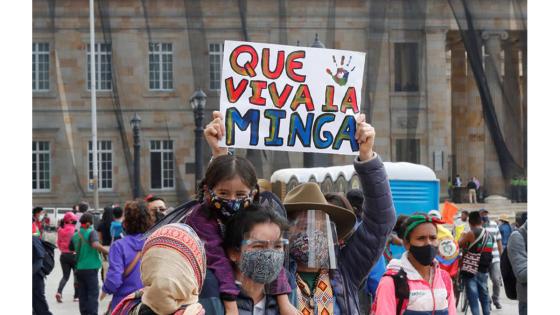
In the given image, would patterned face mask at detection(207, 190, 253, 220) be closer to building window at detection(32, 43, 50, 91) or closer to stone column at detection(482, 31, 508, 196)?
stone column at detection(482, 31, 508, 196)

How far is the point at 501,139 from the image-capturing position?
1592 inches

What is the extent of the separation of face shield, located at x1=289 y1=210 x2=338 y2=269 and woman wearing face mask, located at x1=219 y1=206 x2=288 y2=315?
21.5 inches

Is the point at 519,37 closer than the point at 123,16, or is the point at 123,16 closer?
the point at 123,16

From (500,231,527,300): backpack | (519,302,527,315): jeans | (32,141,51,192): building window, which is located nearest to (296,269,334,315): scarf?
(500,231,527,300): backpack

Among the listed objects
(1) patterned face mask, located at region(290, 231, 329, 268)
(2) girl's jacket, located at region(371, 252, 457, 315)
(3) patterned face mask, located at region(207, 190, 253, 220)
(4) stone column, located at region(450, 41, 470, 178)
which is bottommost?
(2) girl's jacket, located at region(371, 252, 457, 315)

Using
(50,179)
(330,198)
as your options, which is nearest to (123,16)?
(50,179)

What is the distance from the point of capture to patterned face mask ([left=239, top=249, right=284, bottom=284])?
11.3 feet

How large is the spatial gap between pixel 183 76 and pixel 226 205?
1562 inches

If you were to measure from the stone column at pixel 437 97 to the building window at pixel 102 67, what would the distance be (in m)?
12.7

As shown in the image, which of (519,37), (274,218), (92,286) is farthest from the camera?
Answer: (519,37)

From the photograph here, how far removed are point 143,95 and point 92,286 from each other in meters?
30.5

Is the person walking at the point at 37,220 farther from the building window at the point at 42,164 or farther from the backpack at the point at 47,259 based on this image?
the building window at the point at 42,164

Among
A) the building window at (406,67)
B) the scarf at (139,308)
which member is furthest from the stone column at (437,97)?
the scarf at (139,308)

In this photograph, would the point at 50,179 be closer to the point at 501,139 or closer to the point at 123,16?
the point at 123,16
